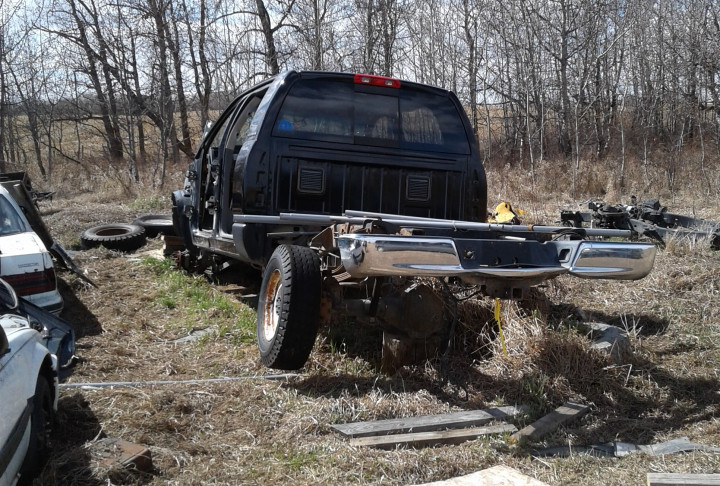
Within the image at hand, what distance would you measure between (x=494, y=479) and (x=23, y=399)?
2.14 m

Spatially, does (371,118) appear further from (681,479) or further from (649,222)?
(649,222)

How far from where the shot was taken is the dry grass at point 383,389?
312 centimetres

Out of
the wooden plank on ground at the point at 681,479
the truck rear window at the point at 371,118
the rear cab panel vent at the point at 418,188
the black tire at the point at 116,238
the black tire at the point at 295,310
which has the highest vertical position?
the truck rear window at the point at 371,118

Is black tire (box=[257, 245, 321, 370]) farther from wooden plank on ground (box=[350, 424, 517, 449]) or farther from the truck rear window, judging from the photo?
the truck rear window

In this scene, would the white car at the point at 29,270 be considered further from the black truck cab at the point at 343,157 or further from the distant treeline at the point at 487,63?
the distant treeline at the point at 487,63

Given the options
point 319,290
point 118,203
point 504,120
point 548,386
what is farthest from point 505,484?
point 504,120

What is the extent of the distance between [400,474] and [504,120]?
20.6m

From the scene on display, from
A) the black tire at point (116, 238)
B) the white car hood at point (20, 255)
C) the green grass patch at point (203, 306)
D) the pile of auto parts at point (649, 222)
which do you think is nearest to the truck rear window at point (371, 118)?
the green grass patch at point (203, 306)

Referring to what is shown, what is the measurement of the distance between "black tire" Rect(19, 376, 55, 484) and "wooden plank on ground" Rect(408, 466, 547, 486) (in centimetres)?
178

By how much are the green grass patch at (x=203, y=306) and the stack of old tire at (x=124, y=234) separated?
163 cm

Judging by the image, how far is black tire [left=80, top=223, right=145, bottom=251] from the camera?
9.24 m

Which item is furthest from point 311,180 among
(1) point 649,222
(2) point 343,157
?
A: (1) point 649,222

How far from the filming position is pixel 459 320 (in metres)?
4.91

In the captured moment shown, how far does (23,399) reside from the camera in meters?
2.86
